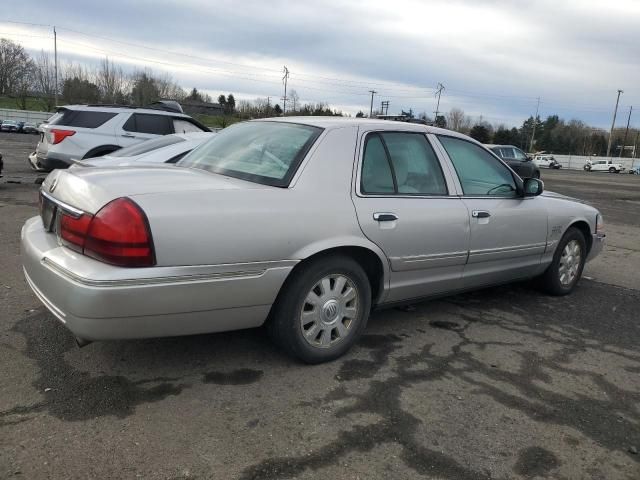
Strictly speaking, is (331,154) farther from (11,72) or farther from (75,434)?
(11,72)

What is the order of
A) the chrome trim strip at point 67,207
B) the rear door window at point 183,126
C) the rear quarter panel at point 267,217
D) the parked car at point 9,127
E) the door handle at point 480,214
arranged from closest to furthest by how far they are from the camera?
the rear quarter panel at point 267,217 < the chrome trim strip at point 67,207 < the door handle at point 480,214 < the rear door window at point 183,126 < the parked car at point 9,127

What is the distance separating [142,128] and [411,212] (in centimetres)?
815

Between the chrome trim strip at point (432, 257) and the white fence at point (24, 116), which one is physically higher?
the white fence at point (24, 116)

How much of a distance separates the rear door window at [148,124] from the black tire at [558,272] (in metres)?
8.01

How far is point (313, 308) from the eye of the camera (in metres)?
3.39

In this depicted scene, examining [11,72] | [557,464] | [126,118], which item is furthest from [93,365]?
[11,72]

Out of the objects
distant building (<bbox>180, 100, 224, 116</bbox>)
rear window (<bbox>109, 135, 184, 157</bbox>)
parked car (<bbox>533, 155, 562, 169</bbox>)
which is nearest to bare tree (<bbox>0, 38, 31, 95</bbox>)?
distant building (<bbox>180, 100, 224, 116</bbox>)

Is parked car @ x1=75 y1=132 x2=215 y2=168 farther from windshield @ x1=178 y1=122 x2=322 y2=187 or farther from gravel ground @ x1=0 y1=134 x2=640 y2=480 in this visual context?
gravel ground @ x1=0 y1=134 x2=640 y2=480

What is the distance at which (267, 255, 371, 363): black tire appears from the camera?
3.26 meters

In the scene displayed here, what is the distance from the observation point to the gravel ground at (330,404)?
250cm

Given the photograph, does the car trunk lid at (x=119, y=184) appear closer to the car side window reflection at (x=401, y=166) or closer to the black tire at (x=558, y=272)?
the car side window reflection at (x=401, y=166)

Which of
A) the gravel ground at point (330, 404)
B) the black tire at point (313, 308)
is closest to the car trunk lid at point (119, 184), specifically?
the black tire at point (313, 308)

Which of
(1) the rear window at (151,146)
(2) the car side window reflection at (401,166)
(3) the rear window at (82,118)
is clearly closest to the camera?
(2) the car side window reflection at (401,166)

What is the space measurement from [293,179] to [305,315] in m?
0.85
